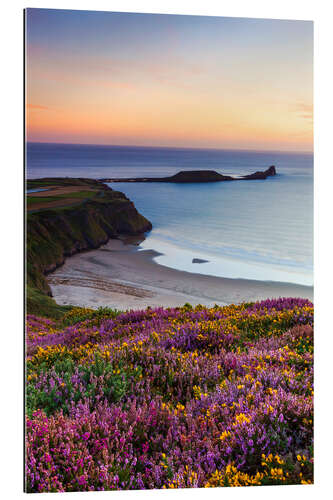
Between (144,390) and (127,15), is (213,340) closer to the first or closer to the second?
(144,390)

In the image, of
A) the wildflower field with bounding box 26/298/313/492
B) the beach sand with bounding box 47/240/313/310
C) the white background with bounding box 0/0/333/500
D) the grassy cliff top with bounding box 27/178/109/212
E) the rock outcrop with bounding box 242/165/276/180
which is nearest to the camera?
the wildflower field with bounding box 26/298/313/492

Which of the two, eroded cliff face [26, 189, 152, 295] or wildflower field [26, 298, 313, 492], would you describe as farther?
eroded cliff face [26, 189, 152, 295]

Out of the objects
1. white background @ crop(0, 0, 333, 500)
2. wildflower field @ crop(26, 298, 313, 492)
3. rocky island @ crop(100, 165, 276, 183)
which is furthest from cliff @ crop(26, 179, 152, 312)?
wildflower field @ crop(26, 298, 313, 492)

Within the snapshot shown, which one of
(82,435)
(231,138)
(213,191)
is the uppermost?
(231,138)

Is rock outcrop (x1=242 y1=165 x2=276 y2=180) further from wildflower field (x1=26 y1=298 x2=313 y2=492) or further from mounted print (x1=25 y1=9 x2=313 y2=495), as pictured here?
wildflower field (x1=26 y1=298 x2=313 y2=492)

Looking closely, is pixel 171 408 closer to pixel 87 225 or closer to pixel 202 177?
pixel 87 225

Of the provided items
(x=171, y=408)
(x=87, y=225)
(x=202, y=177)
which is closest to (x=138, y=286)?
(x=87, y=225)
